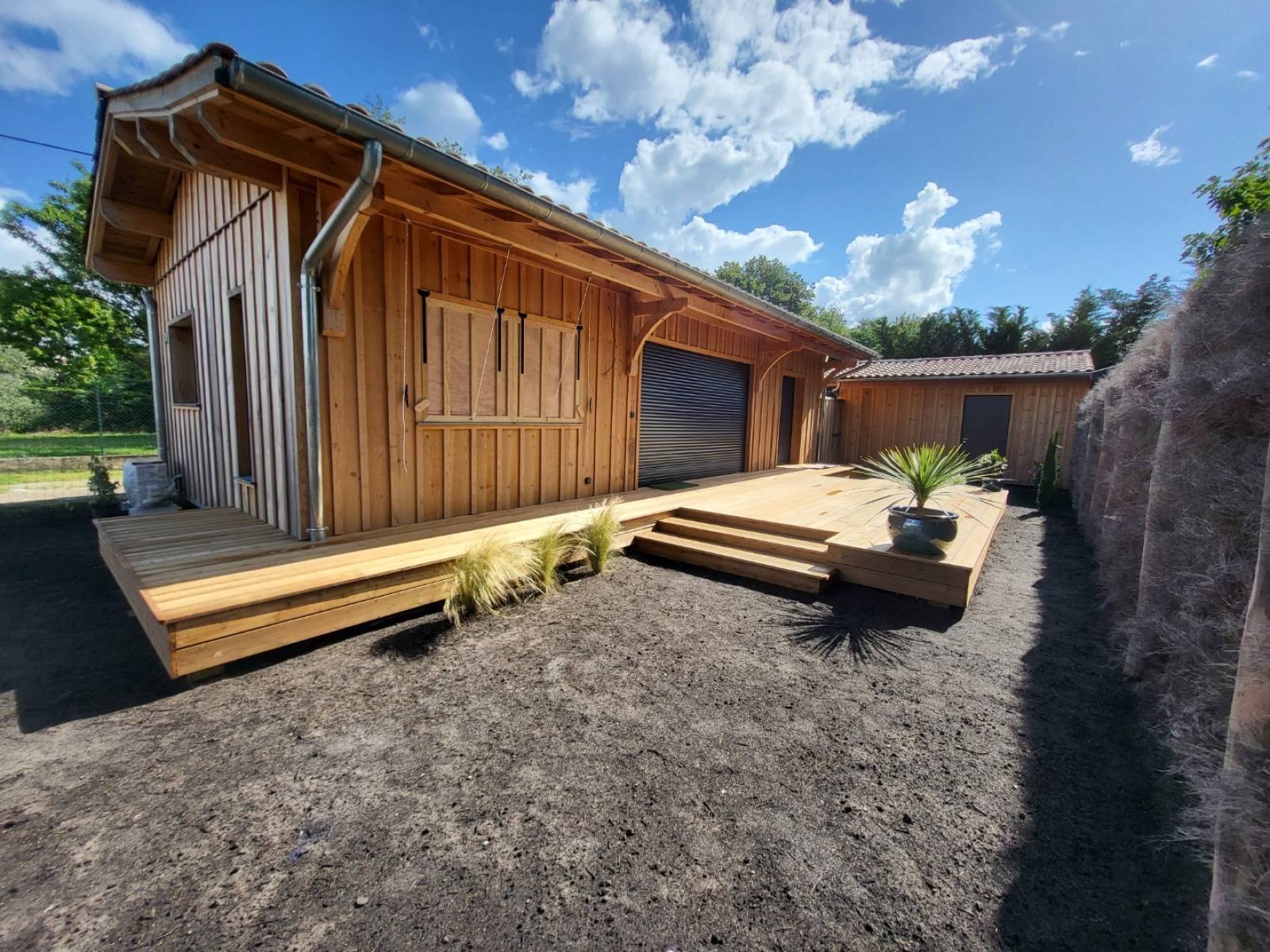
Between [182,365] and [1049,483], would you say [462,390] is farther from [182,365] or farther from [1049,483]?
[1049,483]

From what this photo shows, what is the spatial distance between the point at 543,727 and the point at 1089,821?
1863 mm

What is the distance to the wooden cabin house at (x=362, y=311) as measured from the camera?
269 centimetres

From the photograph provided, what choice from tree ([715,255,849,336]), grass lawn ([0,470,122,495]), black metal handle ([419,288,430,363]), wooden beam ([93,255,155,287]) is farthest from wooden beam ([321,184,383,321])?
tree ([715,255,849,336])

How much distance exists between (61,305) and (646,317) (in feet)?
70.1

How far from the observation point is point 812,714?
2.07 meters

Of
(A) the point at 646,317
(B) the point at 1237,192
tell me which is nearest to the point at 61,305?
(A) the point at 646,317

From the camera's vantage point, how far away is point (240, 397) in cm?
404

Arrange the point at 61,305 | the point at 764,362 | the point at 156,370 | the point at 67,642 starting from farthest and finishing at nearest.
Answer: the point at 61,305
the point at 764,362
the point at 156,370
the point at 67,642

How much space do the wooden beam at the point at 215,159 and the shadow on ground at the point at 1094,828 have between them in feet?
15.3

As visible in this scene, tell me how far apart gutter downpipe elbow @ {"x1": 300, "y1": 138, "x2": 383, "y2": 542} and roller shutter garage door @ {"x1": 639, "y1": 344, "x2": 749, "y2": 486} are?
3484mm

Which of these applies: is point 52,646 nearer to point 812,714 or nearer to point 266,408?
point 266,408

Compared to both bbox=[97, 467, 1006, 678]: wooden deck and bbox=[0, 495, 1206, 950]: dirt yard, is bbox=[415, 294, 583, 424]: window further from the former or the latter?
bbox=[0, 495, 1206, 950]: dirt yard

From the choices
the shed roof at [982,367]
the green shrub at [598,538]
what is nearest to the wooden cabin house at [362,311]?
the green shrub at [598,538]

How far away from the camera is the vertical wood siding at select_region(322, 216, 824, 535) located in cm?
334
